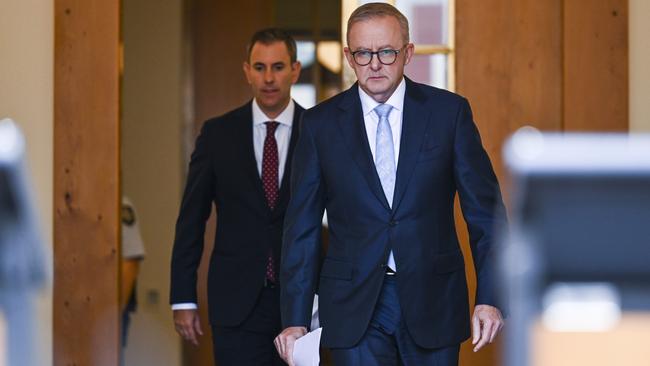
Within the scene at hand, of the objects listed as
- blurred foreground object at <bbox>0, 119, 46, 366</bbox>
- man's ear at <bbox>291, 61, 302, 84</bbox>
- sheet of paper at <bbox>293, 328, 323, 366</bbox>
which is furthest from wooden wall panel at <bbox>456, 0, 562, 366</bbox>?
blurred foreground object at <bbox>0, 119, 46, 366</bbox>

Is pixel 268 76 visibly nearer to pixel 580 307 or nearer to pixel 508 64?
pixel 508 64

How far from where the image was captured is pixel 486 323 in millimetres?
3707

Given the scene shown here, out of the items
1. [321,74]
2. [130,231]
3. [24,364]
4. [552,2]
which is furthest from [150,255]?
[24,364]

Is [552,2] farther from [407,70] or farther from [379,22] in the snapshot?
[379,22]

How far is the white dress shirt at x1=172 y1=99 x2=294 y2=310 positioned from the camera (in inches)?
201

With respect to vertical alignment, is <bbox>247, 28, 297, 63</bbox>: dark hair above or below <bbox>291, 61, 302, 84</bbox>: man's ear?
above

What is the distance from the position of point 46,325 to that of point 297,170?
5.34ft

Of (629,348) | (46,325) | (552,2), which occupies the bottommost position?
(46,325)

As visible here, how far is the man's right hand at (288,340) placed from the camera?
151 inches

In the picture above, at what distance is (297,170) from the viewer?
4000 millimetres

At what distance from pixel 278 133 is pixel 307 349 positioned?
1.52 m

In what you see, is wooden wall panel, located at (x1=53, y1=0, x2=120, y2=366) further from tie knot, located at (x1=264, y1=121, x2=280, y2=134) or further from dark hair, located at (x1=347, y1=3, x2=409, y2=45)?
dark hair, located at (x1=347, y1=3, x2=409, y2=45)

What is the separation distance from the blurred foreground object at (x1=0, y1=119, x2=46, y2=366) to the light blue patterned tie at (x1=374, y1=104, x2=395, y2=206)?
6.77 ft

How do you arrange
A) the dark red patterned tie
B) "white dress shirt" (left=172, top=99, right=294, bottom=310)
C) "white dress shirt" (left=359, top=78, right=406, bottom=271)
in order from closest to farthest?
"white dress shirt" (left=359, top=78, right=406, bottom=271) < the dark red patterned tie < "white dress shirt" (left=172, top=99, right=294, bottom=310)
